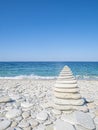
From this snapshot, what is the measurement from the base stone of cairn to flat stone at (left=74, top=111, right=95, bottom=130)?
33cm

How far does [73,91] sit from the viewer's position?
411 cm

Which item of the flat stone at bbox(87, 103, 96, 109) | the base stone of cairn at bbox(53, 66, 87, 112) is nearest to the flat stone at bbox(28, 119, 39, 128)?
the base stone of cairn at bbox(53, 66, 87, 112)

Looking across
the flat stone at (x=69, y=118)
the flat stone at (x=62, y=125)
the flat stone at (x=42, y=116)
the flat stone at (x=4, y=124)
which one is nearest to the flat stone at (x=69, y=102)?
the flat stone at (x=69, y=118)

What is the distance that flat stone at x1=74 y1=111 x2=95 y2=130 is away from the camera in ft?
10.4

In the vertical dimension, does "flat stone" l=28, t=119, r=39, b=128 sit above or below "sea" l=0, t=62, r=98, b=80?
above


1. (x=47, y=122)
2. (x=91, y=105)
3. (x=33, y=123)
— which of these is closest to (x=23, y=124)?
(x=33, y=123)

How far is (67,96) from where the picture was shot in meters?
4.08

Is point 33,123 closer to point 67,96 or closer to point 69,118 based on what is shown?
point 69,118

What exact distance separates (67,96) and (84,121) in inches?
33.7

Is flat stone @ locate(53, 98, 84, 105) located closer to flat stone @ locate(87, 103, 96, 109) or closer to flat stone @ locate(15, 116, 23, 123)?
flat stone @ locate(87, 103, 96, 109)

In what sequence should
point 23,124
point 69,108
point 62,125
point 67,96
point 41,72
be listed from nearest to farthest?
point 62,125
point 23,124
point 69,108
point 67,96
point 41,72

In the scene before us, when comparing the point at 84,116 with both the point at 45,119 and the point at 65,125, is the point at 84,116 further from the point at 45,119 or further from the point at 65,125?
the point at 45,119

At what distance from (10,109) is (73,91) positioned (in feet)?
4.61

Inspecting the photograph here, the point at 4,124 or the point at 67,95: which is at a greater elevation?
the point at 67,95
